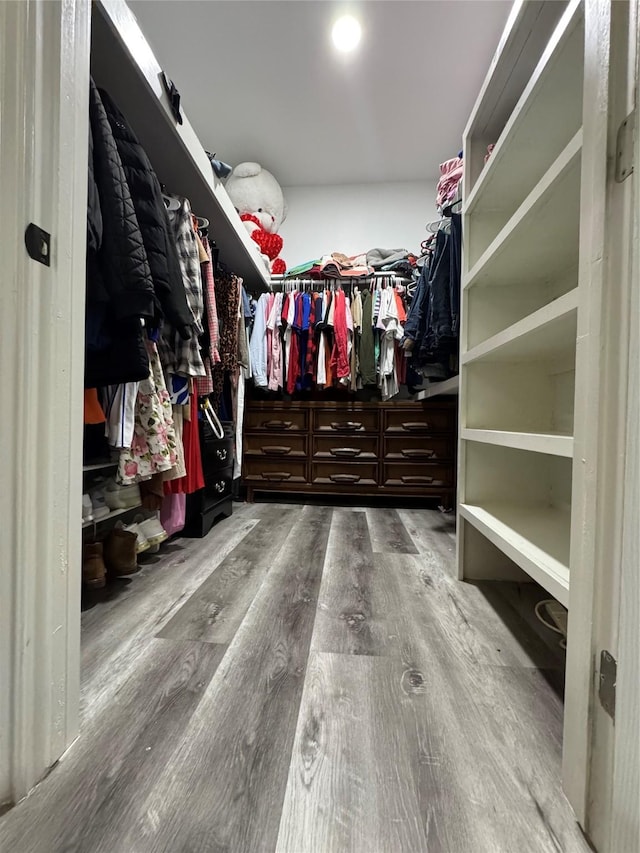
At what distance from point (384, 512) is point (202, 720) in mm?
1694

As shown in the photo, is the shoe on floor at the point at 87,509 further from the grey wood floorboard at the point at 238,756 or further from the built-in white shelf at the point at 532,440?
the built-in white shelf at the point at 532,440

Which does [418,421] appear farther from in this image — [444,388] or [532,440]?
[532,440]

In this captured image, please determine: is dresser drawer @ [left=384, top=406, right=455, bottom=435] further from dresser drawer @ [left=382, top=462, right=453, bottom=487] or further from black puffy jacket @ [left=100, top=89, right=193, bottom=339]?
black puffy jacket @ [left=100, top=89, right=193, bottom=339]

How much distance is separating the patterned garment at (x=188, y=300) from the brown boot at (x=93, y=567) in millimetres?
642

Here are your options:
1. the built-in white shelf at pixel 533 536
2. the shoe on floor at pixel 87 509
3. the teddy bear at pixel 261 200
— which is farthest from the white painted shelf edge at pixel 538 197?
the teddy bear at pixel 261 200

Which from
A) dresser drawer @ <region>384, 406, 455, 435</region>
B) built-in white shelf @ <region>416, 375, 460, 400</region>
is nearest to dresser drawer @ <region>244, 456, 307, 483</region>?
dresser drawer @ <region>384, 406, 455, 435</region>

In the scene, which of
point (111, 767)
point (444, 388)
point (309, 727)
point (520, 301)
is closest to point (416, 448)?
point (444, 388)

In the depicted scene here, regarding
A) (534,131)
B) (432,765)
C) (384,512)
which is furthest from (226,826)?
(384,512)

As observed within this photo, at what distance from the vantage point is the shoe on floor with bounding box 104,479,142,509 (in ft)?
3.82

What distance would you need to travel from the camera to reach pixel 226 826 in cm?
41

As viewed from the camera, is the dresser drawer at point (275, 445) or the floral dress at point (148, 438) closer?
the floral dress at point (148, 438)

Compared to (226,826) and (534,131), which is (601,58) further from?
(226,826)

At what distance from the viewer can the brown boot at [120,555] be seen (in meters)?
1.12

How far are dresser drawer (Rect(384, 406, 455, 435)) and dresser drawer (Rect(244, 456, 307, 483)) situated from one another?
649mm
